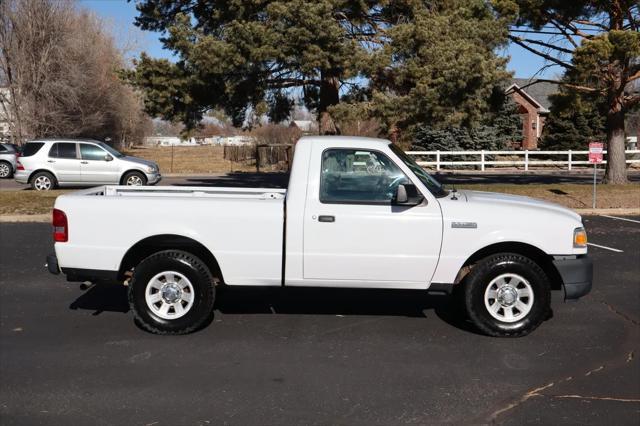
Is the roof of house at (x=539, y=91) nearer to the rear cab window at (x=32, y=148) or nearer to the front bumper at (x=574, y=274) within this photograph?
the rear cab window at (x=32, y=148)

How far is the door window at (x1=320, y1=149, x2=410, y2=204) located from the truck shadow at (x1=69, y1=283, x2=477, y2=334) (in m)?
1.04

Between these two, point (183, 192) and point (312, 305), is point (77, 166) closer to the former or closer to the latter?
point (183, 192)

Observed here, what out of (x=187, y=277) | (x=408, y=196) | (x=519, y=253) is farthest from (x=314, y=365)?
(x=519, y=253)

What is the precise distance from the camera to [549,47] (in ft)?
67.6

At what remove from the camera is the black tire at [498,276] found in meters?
5.68

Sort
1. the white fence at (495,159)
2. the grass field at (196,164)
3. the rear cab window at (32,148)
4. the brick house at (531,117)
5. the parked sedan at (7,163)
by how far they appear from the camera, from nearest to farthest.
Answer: the rear cab window at (32,148) < the parked sedan at (7,163) < the white fence at (495,159) < the grass field at (196,164) < the brick house at (531,117)

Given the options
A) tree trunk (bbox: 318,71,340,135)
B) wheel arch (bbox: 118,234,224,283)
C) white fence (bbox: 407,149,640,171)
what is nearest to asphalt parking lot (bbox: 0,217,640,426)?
wheel arch (bbox: 118,234,224,283)

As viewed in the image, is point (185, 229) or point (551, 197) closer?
point (185, 229)

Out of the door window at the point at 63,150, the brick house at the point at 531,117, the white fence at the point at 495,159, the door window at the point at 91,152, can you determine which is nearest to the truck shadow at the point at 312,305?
the door window at the point at 91,152

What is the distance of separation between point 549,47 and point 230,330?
58.8 feet

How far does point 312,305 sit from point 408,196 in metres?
1.85

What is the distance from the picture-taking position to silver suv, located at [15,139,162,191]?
792 inches

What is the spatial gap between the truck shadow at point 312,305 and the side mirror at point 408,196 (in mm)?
1144

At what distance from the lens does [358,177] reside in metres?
Result: 5.82
